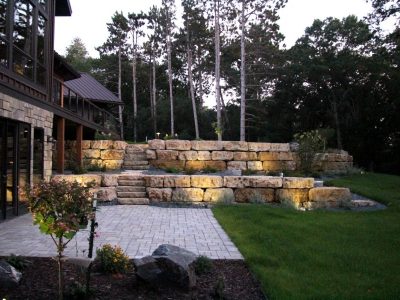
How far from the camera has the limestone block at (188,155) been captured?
1797cm


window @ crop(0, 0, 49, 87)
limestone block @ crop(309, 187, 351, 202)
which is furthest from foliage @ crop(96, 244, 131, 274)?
limestone block @ crop(309, 187, 351, 202)

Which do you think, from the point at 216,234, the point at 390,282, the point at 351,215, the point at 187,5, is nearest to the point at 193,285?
the point at 390,282

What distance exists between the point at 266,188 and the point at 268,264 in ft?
22.0

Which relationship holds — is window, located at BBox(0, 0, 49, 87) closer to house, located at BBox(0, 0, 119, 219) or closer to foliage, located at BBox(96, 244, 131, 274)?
house, located at BBox(0, 0, 119, 219)

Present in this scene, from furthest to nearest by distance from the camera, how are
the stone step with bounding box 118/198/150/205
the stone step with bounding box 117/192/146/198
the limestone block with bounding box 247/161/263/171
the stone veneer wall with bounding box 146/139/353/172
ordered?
the limestone block with bounding box 247/161/263/171
the stone veneer wall with bounding box 146/139/353/172
the stone step with bounding box 117/192/146/198
the stone step with bounding box 118/198/150/205

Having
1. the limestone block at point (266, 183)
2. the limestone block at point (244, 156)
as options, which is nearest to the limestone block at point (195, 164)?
the limestone block at point (244, 156)

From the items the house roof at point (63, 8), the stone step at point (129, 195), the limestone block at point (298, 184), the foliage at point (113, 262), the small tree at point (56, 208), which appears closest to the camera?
the small tree at point (56, 208)

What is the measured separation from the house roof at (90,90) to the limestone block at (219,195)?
1678 centimetres

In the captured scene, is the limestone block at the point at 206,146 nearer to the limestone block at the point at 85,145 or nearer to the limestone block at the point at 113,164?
the limestone block at the point at 113,164

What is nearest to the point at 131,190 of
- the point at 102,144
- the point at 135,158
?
the point at 135,158

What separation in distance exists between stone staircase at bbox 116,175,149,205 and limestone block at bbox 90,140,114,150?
653cm

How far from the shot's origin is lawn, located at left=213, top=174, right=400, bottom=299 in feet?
14.6

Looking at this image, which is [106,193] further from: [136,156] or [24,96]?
[136,156]

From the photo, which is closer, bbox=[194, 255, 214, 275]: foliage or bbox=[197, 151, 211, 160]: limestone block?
bbox=[194, 255, 214, 275]: foliage
